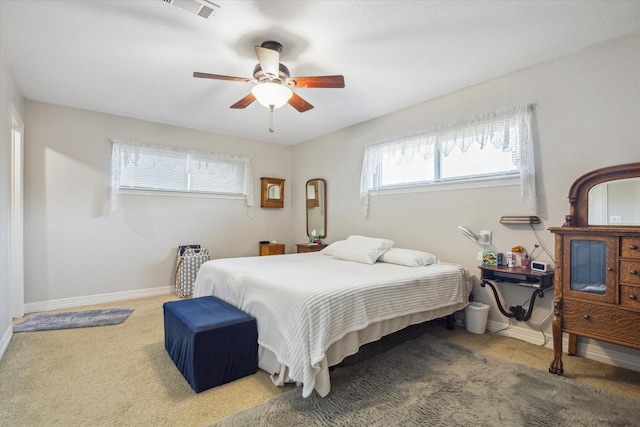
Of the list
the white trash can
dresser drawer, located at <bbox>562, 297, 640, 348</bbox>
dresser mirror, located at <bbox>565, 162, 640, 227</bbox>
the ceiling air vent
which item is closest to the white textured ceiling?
the ceiling air vent

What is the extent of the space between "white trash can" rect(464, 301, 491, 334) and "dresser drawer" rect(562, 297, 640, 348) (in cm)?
79

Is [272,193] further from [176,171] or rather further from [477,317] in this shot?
[477,317]

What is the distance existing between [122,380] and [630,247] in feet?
11.2

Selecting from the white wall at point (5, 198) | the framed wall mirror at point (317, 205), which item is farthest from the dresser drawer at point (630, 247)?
the white wall at point (5, 198)

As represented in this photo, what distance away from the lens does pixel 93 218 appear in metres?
4.03

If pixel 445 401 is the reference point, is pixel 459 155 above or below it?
above

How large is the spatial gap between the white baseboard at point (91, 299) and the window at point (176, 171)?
3.72 feet

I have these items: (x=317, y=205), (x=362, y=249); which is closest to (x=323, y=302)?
(x=362, y=249)

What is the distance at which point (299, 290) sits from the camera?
2031 millimetres

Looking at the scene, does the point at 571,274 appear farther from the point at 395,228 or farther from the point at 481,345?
the point at 395,228

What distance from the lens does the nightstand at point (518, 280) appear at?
2.57 m

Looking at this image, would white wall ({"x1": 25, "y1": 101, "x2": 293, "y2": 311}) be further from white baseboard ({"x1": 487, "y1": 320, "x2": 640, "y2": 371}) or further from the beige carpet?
white baseboard ({"x1": 487, "y1": 320, "x2": 640, "y2": 371})

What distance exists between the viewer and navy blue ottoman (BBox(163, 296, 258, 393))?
199cm

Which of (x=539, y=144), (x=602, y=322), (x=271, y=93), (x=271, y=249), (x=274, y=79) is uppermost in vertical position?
(x=274, y=79)
